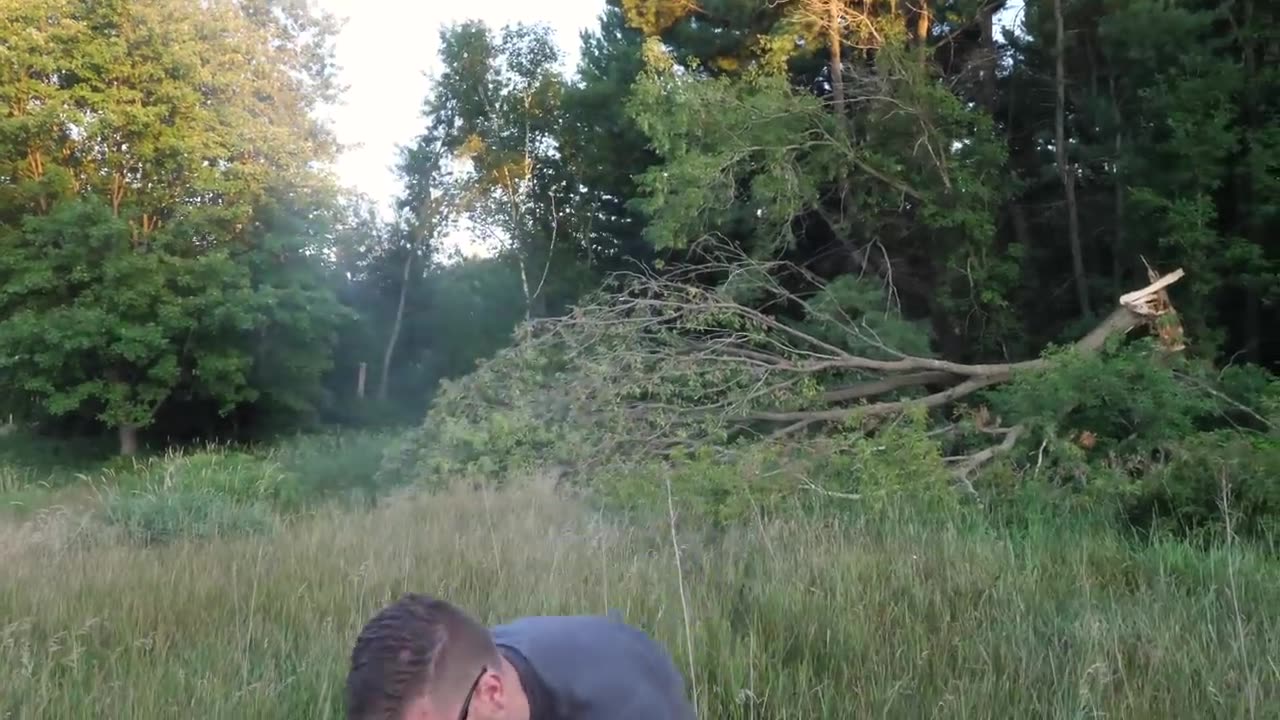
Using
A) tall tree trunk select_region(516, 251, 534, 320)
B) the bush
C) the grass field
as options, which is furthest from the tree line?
the grass field

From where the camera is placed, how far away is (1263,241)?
548 inches

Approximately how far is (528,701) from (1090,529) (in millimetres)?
5619

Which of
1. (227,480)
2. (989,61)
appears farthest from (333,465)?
(989,61)

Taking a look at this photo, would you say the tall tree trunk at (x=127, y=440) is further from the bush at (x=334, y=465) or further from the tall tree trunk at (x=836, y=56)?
the tall tree trunk at (x=836, y=56)

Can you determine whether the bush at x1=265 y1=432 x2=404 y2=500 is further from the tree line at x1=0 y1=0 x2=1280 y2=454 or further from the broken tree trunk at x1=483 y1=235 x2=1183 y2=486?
the tree line at x1=0 y1=0 x2=1280 y2=454

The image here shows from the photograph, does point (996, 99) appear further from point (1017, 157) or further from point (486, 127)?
point (486, 127)

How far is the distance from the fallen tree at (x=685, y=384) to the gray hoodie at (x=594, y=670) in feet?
22.9

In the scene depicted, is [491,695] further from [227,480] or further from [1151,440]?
[227,480]

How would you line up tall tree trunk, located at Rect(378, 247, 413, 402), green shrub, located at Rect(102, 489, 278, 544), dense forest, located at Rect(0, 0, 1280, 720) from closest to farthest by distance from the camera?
dense forest, located at Rect(0, 0, 1280, 720) < green shrub, located at Rect(102, 489, 278, 544) < tall tree trunk, located at Rect(378, 247, 413, 402)

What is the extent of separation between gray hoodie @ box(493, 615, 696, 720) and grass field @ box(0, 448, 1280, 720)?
1544 mm

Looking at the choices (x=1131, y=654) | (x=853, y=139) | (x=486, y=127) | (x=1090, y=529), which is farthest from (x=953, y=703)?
(x=486, y=127)

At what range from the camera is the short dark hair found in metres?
1.37

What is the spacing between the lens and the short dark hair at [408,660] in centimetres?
137

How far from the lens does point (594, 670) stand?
1.58 metres
